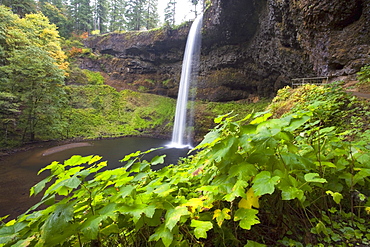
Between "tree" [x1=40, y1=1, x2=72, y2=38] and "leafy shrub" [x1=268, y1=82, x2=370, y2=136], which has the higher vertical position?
"tree" [x1=40, y1=1, x2=72, y2=38]

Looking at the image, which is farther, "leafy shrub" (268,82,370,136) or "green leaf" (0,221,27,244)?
"leafy shrub" (268,82,370,136)

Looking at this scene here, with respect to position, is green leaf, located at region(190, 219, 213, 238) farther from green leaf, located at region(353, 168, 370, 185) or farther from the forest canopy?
the forest canopy

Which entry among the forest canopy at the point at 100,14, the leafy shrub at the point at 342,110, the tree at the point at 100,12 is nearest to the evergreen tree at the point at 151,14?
the forest canopy at the point at 100,14

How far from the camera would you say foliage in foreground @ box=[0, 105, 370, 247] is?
771 millimetres

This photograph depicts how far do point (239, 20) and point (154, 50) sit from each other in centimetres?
1288

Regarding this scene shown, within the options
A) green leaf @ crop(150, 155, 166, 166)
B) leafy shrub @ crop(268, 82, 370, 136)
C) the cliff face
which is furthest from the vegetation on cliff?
the cliff face

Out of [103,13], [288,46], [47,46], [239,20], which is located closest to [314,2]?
[288,46]

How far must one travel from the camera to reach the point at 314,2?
7.88m

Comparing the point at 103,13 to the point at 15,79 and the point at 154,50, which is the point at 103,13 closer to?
the point at 154,50

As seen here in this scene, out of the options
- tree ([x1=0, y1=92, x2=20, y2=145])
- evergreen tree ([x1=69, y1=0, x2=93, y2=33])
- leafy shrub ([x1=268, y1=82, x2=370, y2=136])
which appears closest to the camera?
leafy shrub ([x1=268, y1=82, x2=370, y2=136])

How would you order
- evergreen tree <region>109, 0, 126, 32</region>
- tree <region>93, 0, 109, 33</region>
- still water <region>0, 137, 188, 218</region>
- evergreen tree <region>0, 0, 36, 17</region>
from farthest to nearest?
evergreen tree <region>109, 0, 126, 32</region> < tree <region>93, 0, 109, 33</region> < evergreen tree <region>0, 0, 36, 17</region> < still water <region>0, 137, 188, 218</region>

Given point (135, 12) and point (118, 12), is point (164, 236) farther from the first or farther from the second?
point (118, 12)

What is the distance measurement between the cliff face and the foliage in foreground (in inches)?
386

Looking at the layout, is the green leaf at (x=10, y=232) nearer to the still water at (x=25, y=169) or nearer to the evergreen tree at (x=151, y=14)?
the still water at (x=25, y=169)
